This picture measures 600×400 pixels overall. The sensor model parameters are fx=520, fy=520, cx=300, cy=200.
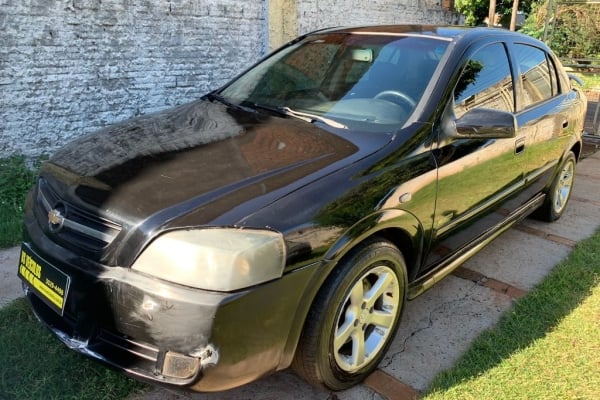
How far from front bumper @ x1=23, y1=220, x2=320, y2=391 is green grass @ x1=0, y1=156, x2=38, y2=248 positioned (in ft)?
6.98

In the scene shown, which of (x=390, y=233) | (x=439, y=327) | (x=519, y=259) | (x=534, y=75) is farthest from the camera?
(x=519, y=259)

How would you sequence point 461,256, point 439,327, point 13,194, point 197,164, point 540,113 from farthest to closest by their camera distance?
point 13,194 < point 540,113 < point 461,256 < point 439,327 < point 197,164

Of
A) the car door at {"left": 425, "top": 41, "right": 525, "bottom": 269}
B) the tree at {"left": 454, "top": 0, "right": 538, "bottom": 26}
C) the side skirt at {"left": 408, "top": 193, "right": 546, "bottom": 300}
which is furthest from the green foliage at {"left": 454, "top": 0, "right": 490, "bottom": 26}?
the car door at {"left": 425, "top": 41, "right": 525, "bottom": 269}

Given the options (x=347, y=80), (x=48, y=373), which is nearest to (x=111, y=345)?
(x=48, y=373)

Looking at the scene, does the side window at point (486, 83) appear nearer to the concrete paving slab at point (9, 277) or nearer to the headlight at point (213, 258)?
the headlight at point (213, 258)

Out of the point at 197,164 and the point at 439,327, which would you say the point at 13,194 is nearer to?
the point at 197,164

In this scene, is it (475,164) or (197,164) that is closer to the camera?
(197,164)

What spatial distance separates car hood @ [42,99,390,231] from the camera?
197 cm

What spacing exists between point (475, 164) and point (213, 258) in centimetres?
175

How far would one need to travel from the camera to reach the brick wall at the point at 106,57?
4.70m

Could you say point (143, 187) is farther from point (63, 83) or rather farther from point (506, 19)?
point (506, 19)

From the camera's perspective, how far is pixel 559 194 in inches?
185

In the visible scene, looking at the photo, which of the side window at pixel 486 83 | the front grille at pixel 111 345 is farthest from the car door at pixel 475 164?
the front grille at pixel 111 345

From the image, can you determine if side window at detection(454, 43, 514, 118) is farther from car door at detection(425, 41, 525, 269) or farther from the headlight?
the headlight
